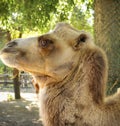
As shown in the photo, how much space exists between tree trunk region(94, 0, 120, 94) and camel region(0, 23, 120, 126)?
2448 mm

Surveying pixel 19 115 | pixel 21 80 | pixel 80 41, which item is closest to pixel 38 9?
pixel 19 115

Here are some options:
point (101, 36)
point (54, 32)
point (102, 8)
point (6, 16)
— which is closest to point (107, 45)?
point (101, 36)

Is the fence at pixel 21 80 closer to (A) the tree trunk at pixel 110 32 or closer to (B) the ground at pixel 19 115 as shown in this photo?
(B) the ground at pixel 19 115

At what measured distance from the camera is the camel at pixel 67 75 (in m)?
1.84

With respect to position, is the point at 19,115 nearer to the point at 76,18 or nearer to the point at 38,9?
the point at 76,18

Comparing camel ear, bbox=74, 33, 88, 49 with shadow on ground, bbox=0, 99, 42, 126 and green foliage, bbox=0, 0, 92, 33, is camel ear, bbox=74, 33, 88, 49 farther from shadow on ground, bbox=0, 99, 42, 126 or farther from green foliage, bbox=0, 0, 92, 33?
shadow on ground, bbox=0, 99, 42, 126

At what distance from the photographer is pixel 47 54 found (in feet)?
6.32

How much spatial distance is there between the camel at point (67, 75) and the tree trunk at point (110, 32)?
2.45m

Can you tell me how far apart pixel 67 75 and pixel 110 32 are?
2726mm

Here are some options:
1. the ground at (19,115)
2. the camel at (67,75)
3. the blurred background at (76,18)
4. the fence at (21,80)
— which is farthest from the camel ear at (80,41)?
the fence at (21,80)

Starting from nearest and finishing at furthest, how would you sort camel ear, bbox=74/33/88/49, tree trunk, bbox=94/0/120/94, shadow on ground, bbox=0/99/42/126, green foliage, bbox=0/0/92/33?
camel ear, bbox=74/33/88/49, tree trunk, bbox=94/0/120/94, green foliage, bbox=0/0/92/33, shadow on ground, bbox=0/99/42/126

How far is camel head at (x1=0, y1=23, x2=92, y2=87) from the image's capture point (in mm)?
1873

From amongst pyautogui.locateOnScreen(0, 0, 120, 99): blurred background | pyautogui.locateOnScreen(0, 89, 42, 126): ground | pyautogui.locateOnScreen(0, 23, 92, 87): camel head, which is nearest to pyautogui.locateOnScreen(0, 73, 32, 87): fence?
pyautogui.locateOnScreen(0, 0, 120, 99): blurred background

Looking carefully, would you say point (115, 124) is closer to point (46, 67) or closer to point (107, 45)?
point (46, 67)
